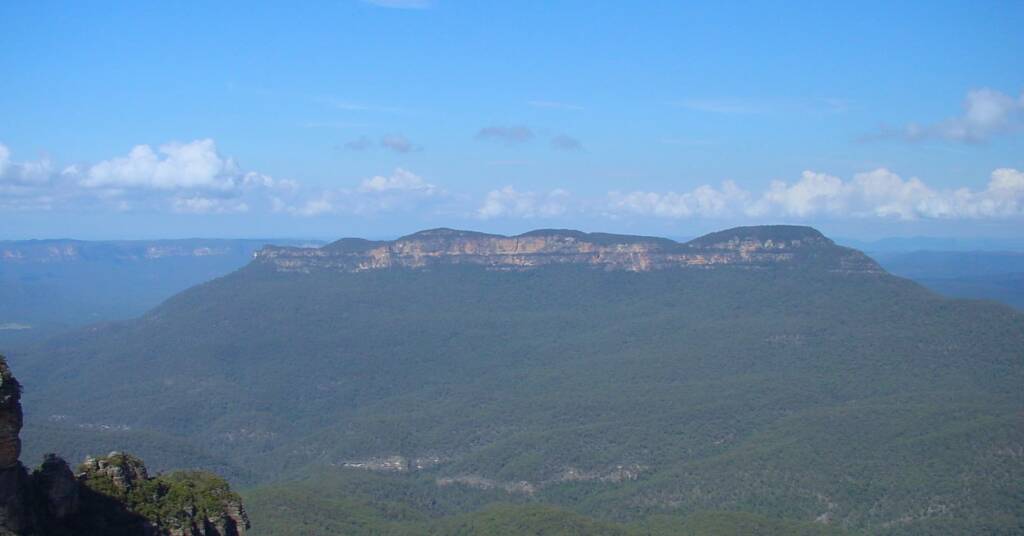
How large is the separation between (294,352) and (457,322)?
34508 millimetres

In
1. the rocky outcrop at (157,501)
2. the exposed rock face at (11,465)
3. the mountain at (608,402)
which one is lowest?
the mountain at (608,402)

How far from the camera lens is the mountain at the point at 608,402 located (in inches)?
3504

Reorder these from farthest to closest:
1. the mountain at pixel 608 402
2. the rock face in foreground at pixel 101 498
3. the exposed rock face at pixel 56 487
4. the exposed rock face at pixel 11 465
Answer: the mountain at pixel 608 402 → the exposed rock face at pixel 56 487 → the rock face in foreground at pixel 101 498 → the exposed rock face at pixel 11 465

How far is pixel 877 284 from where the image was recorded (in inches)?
7057

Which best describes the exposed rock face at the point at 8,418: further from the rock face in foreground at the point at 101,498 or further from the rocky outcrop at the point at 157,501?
the rocky outcrop at the point at 157,501

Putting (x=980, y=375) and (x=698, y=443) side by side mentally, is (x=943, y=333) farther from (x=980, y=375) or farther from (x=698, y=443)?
(x=698, y=443)

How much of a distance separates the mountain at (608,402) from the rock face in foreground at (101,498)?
30.0m

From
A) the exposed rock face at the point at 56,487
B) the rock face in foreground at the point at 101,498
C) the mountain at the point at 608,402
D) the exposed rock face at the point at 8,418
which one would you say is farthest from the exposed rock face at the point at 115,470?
the mountain at the point at 608,402

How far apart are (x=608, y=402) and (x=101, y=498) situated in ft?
317

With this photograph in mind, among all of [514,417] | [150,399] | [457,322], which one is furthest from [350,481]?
[457,322]

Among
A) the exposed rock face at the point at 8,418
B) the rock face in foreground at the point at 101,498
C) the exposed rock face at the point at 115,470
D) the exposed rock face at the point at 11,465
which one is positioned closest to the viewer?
the exposed rock face at the point at 8,418

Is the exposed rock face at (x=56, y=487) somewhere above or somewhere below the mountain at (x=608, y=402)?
above

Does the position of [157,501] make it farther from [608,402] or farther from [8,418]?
[608,402]

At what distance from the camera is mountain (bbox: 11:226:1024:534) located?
89.0 meters
